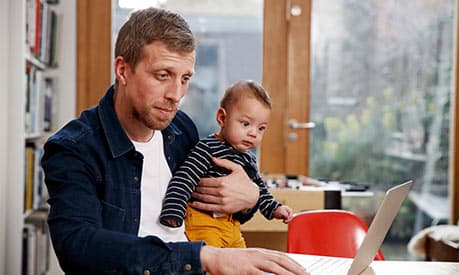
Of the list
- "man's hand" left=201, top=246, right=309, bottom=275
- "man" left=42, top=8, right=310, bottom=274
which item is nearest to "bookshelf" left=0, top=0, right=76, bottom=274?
"man" left=42, top=8, right=310, bottom=274

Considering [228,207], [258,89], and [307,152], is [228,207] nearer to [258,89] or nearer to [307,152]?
[258,89]

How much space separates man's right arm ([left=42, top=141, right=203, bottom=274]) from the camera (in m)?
1.46

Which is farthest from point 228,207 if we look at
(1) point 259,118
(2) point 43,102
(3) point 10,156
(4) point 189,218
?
(2) point 43,102

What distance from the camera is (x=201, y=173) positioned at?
79.1 inches

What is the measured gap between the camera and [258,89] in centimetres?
223

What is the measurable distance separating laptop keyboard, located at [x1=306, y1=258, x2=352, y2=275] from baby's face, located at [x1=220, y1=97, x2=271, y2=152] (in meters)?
0.51

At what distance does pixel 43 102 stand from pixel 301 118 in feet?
4.94

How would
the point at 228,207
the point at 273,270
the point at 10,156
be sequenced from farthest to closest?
1. the point at 10,156
2. the point at 228,207
3. the point at 273,270

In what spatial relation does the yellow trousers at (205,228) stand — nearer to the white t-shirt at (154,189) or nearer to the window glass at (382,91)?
the white t-shirt at (154,189)

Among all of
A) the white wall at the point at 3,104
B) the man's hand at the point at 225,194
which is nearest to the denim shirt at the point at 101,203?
the man's hand at the point at 225,194

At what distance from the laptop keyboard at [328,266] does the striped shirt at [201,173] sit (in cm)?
36

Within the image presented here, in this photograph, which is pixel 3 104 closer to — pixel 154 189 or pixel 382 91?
pixel 154 189

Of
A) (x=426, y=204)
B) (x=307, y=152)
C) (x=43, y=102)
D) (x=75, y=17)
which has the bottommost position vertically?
(x=426, y=204)

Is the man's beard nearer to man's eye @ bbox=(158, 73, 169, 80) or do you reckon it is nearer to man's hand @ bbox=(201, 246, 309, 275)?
man's eye @ bbox=(158, 73, 169, 80)
